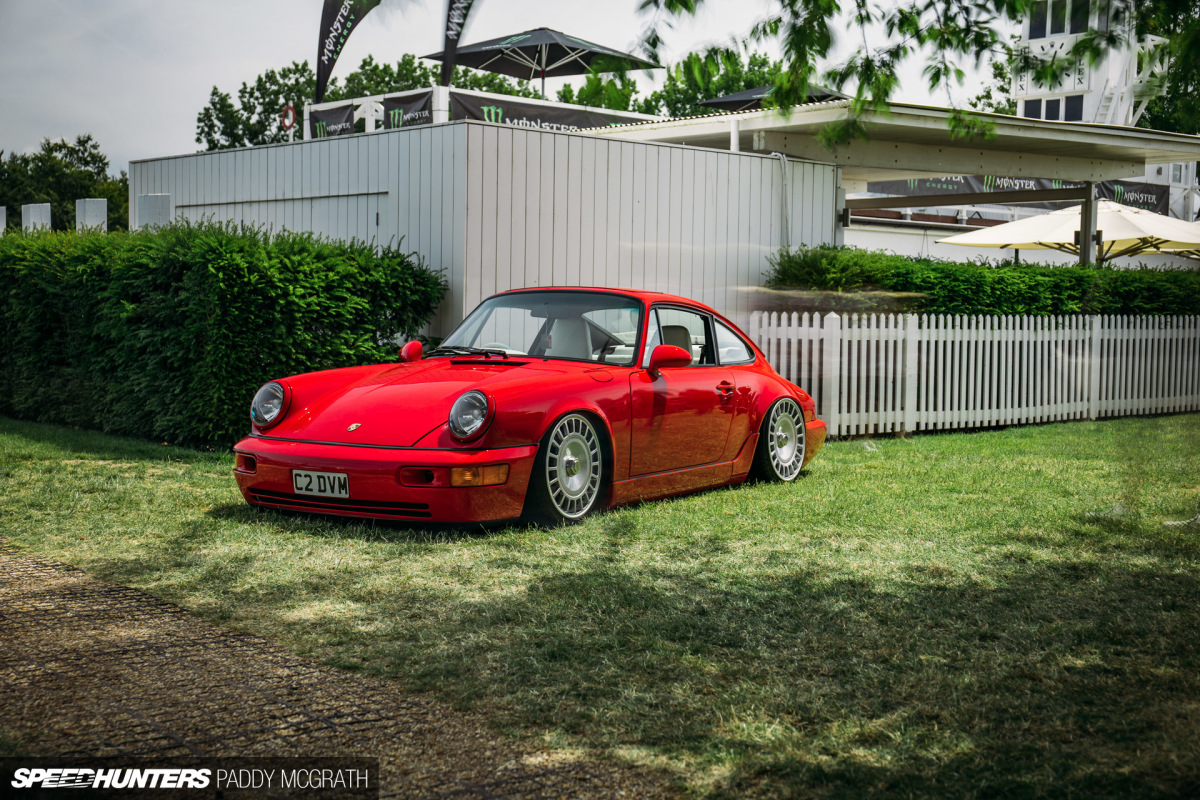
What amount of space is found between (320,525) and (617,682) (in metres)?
3.03

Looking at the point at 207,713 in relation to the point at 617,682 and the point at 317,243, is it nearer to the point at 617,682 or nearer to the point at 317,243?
the point at 617,682

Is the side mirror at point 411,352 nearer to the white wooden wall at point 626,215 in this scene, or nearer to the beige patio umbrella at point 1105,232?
the white wooden wall at point 626,215

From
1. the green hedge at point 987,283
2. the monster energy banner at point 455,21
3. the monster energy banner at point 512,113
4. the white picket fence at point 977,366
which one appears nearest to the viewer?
the monster energy banner at point 455,21

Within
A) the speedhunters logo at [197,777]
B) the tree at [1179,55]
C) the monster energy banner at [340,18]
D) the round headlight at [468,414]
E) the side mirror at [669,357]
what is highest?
the monster energy banner at [340,18]

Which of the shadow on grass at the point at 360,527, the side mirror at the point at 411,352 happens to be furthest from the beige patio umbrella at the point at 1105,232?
the shadow on grass at the point at 360,527

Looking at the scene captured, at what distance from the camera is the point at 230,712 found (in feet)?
11.3

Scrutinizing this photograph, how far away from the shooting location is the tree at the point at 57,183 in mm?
62719

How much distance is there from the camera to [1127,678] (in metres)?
3.87

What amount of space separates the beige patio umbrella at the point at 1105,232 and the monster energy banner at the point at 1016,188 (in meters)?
4.94

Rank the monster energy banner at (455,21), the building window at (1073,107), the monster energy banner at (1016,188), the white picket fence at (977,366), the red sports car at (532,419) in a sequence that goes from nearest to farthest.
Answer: the monster energy banner at (455,21)
the red sports car at (532,419)
the white picket fence at (977,366)
the monster energy banner at (1016,188)
the building window at (1073,107)

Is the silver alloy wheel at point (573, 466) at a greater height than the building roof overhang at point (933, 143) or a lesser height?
lesser

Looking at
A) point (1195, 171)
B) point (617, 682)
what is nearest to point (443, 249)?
point (617, 682)

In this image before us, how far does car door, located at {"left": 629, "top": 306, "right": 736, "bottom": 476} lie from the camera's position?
Result: 7.01 meters

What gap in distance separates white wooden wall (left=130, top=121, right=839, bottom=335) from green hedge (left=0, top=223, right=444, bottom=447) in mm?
622
